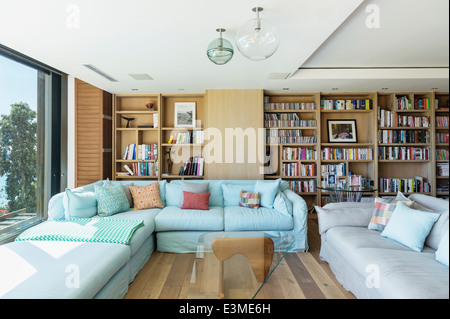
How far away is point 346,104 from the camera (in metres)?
4.55

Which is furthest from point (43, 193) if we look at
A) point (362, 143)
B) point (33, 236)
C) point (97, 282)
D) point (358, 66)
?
point (362, 143)

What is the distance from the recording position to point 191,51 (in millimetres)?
2676

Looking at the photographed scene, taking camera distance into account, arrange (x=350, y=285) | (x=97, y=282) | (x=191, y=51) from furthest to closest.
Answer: (x=191, y=51) → (x=350, y=285) → (x=97, y=282)

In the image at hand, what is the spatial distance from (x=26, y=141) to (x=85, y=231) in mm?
1721

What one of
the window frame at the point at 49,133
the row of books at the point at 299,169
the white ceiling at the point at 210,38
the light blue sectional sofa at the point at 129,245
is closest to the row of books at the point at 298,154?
the row of books at the point at 299,169

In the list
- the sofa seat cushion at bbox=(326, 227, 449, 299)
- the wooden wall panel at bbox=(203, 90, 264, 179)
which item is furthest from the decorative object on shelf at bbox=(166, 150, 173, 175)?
the sofa seat cushion at bbox=(326, 227, 449, 299)

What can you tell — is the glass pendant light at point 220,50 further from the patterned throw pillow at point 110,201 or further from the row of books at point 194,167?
the row of books at point 194,167

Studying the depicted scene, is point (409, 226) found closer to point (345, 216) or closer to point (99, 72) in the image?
point (345, 216)

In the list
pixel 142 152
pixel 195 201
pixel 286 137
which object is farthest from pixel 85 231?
pixel 286 137

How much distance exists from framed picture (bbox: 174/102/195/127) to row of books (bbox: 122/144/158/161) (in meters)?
0.60

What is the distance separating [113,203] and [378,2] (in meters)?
3.19

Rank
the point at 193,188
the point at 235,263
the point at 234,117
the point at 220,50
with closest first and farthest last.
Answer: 1. the point at 235,263
2. the point at 220,50
3. the point at 193,188
4. the point at 234,117

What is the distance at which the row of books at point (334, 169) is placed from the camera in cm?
454

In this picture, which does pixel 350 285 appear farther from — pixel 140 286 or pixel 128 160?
pixel 128 160
